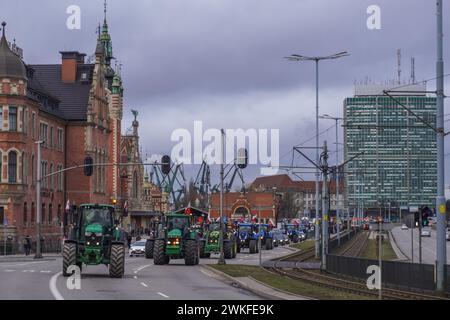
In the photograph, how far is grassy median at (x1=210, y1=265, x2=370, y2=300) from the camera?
104ft

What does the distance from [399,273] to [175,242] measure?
567 inches

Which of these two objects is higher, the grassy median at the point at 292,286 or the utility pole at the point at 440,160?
the utility pole at the point at 440,160

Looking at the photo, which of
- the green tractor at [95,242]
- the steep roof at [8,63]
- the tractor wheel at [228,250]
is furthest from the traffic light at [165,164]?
the steep roof at [8,63]

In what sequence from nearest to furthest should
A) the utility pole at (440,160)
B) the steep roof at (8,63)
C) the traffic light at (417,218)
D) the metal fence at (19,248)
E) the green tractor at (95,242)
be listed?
the utility pole at (440,160) → the green tractor at (95,242) → the traffic light at (417,218) → the metal fence at (19,248) → the steep roof at (8,63)

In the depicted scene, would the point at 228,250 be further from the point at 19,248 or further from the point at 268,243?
the point at 268,243

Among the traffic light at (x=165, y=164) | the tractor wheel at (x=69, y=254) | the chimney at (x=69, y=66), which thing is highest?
the chimney at (x=69, y=66)

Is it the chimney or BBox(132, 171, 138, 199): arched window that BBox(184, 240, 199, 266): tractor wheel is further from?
BBox(132, 171, 138, 199): arched window

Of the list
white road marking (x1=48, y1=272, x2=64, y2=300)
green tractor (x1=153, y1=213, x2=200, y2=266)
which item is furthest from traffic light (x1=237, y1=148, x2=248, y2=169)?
white road marking (x1=48, y1=272, x2=64, y2=300)

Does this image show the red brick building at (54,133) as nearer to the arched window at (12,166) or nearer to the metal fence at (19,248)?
the arched window at (12,166)

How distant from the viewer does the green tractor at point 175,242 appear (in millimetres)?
50844

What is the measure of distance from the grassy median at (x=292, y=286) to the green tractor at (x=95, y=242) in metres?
5.97

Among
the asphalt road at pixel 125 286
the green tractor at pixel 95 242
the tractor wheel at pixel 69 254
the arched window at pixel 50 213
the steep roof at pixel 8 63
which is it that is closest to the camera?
the asphalt road at pixel 125 286

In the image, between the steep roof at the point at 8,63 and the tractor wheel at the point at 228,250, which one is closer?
the tractor wheel at the point at 228,250
